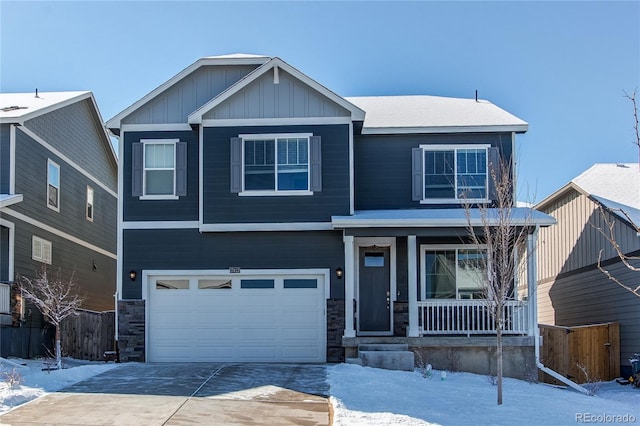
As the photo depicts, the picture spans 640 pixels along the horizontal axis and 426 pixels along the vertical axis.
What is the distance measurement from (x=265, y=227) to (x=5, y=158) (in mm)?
6561

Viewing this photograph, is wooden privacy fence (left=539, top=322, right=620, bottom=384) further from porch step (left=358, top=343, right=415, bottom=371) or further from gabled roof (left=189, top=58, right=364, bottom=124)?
gabled roof (left=189, top=58, right=364, bottom=124)

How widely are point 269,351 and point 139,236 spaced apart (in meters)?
3.89

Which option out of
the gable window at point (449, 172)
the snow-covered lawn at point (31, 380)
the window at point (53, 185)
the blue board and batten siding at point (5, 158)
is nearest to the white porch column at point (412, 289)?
the gable window at point (449, 172)

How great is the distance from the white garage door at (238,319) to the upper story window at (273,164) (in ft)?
6.43

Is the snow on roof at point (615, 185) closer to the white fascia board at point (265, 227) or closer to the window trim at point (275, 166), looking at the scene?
the white fascia board at point (265, 227)

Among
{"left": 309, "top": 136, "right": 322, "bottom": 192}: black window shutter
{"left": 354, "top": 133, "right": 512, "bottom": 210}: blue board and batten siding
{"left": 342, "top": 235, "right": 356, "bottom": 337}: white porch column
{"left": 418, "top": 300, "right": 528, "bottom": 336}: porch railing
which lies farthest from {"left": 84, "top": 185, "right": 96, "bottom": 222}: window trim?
{"left": 418, "top": 300, "right": 528, "bottom": 336}: porch railing

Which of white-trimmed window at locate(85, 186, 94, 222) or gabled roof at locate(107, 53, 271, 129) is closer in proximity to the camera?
gabled roof at locate(107, 53, 271, 129)

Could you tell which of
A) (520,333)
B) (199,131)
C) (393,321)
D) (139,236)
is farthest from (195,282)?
(520,333)

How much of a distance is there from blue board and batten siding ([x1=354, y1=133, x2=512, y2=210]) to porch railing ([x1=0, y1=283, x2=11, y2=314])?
8270 mm

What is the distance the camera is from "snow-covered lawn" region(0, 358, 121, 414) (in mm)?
10414

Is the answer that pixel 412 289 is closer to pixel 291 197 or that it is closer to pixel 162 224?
pixel 291 197

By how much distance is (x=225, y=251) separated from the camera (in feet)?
52.7

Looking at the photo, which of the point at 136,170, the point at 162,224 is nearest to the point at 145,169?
the point at 136,170

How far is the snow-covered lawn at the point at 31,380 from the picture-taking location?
10414 millimetres
